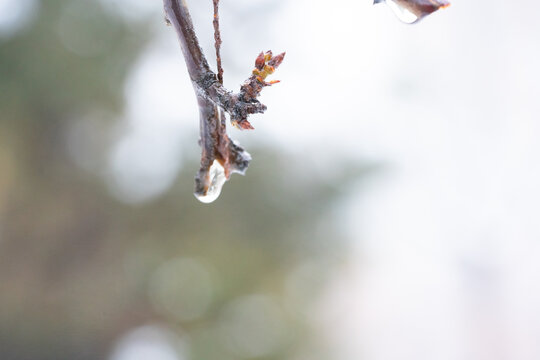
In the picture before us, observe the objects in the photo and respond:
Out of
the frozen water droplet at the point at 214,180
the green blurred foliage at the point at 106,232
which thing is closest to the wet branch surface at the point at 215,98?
the frozen water droplet at the point at 214,180

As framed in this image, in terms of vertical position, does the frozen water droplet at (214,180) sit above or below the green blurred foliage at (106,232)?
below

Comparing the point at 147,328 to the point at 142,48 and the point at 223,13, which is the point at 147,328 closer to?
the point at 142,48

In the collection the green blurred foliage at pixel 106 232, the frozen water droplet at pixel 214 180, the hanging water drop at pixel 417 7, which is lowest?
the hanging water drop at pixel 417 7

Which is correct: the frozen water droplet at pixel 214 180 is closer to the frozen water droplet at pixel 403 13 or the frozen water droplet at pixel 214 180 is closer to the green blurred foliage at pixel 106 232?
the frozen water droplet at pixel 403 13

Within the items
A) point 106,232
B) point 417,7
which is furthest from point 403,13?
point 106,232

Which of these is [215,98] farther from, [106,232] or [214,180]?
[106,232]

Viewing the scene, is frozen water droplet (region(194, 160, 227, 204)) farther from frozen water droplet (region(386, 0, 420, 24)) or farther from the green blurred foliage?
the green blurred foliage

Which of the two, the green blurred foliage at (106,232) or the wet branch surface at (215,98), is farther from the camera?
the green blurred foliage at (106,232)
